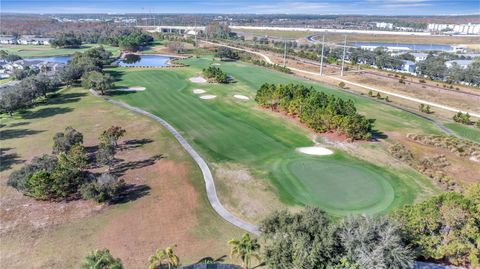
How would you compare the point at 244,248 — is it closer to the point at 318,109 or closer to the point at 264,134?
the point at 264,134

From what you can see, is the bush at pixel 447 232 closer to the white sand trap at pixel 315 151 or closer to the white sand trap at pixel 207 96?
the white sand trap at pixel 315 151

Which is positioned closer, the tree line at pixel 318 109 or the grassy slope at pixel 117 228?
the grassy slope at pixel 117 228

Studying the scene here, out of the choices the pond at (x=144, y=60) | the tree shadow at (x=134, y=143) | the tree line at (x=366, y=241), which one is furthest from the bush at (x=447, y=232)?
the pond at (x=144, y=60)

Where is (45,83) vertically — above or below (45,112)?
above

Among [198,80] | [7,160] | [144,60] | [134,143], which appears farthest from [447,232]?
[144,60]

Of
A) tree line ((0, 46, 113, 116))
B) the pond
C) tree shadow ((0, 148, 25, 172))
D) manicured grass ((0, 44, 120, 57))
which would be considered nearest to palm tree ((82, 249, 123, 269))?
tree shadow ((0, 148, 25, 172))

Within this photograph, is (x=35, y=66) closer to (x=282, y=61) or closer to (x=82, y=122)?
(x=82, y=122)

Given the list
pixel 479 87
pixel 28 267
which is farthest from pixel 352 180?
pixel 479 87
